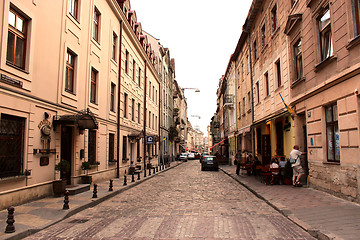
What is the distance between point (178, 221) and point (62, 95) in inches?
306

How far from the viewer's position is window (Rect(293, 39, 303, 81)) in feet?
42.8

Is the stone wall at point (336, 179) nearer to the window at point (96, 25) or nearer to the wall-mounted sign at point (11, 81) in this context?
the wall-mounted sign at point (11, 81)

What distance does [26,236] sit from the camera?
6035mm

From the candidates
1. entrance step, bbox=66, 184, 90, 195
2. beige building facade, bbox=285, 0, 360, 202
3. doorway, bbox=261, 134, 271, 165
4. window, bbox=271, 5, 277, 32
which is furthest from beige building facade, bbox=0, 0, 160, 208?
window, bbox=271, 5, 277, 32

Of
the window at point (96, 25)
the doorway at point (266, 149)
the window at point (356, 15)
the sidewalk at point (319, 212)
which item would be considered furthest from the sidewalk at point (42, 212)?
the doorway at point (266, 149)

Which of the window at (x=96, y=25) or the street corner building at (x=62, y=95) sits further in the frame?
the window at (x=96, y=25)

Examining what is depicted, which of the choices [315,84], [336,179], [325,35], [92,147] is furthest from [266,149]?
[92,147]

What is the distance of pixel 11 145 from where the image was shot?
8781 millimetres

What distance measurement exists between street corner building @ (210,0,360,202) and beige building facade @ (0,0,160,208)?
9.36 m

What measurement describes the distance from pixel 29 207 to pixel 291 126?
11753mm

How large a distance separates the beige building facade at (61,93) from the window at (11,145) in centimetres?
3

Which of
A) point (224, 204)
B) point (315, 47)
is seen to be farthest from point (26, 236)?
point (315, 47)

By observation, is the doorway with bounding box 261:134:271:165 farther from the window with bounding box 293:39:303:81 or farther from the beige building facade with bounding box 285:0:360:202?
the window with bounding box 293:39:303:81

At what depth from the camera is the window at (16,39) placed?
885 centimetres
